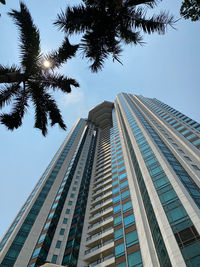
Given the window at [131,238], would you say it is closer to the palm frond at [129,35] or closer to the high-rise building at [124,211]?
the high-rise building at [124,211]

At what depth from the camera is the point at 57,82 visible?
11.7m

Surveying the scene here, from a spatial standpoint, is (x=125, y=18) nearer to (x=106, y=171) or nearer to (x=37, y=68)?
(x=37, y=68)

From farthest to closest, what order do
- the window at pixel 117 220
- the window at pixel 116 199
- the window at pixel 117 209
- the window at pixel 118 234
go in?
the window at pixel 116 199, the window at pixel 117 209, the window at pixel 117 220, the window at pixel 118 234

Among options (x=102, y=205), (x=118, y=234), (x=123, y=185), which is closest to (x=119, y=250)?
(x=118, y=234)

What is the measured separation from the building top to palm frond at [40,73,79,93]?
336 feet

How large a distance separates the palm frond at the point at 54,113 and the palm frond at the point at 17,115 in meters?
1.35

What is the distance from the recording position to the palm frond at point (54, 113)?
12156 mm

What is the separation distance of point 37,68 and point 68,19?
10.6ft

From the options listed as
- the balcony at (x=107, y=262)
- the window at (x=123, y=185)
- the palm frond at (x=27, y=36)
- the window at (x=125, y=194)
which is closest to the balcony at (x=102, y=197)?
the window at (x=123, y=185)

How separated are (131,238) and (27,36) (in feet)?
87.5

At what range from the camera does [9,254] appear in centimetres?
3133

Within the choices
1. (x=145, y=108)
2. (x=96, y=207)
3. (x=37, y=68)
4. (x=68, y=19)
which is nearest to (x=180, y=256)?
(x=37, y=68)

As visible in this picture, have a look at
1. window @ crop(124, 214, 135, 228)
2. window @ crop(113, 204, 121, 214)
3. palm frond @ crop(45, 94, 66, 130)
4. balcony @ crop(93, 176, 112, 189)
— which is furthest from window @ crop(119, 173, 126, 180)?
palm frond @ crop(45, 94, 66, 130)

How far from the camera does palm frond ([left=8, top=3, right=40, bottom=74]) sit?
395 inches
